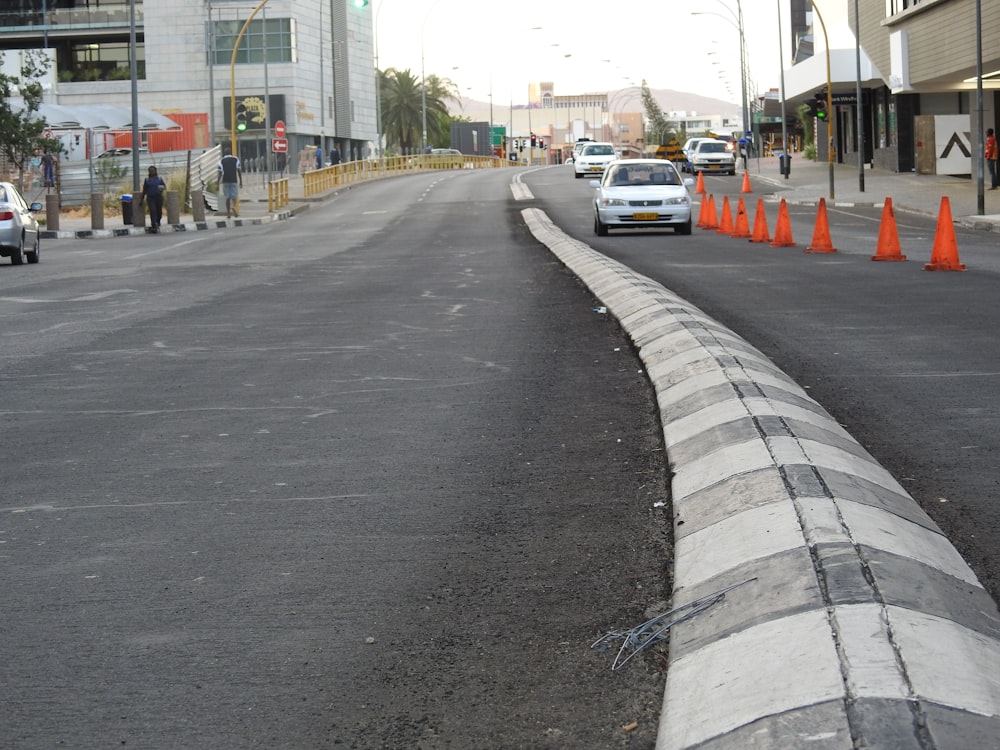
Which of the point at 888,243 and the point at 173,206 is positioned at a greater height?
the point at 173,206

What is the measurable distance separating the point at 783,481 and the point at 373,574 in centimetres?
155

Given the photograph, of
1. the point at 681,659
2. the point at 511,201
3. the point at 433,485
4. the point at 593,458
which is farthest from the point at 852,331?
the point at 511,201

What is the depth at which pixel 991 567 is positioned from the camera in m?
4.90

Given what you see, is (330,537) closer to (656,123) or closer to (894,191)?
(894,191)

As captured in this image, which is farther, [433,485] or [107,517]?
[433,485]

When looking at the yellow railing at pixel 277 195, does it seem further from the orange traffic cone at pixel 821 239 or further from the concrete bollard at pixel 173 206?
the orange traffic cone at pixel 821 239

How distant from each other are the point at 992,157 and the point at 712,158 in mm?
23729

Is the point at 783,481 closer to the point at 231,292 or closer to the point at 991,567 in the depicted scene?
the point at 991,567

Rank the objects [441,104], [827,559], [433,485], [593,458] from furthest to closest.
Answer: [441,104]
[593,458]
[433,485]
[827,559]

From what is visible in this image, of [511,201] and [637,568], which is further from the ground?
[511,201]

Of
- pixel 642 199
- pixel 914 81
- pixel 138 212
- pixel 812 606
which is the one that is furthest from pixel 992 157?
pixel 812 606

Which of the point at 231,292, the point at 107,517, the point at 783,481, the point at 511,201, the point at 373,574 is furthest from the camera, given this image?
the point at 511,201

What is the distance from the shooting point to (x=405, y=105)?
11944cm

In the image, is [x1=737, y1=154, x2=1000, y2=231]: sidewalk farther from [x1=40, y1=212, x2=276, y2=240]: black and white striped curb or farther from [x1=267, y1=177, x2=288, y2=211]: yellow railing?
[x1=40, y1=212, x2=276, y2=240]: black and white striped curb
